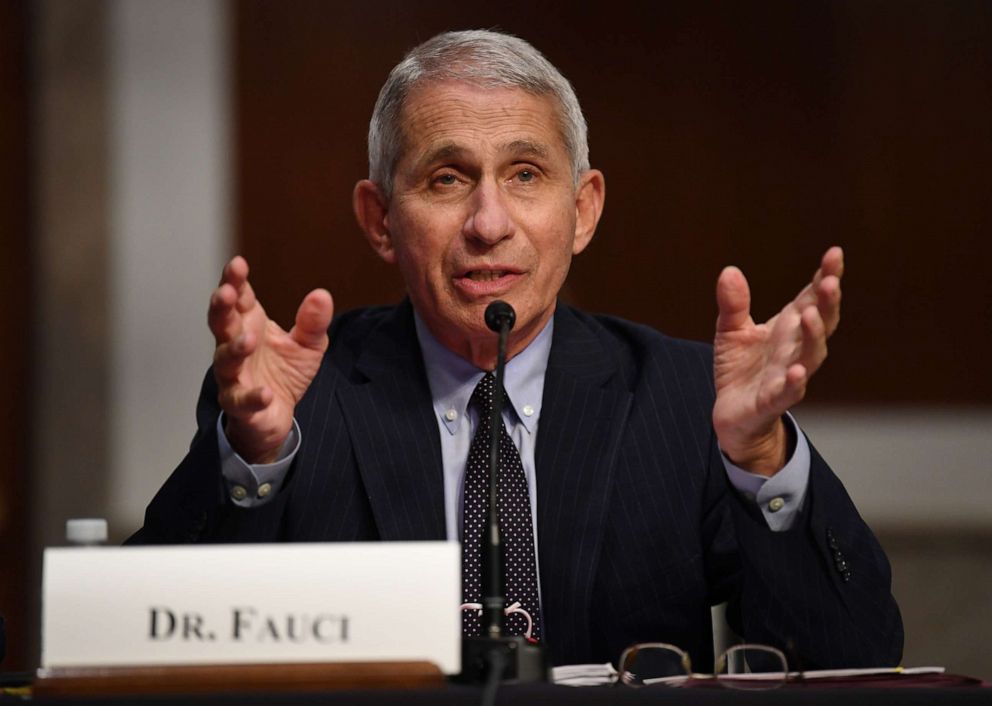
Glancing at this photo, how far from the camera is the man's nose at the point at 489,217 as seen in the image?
227cm

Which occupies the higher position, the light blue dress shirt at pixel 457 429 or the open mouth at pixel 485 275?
the open mouth at pixel 485 275

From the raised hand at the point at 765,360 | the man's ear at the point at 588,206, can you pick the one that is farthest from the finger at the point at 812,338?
the man's ear at the point at 588,206

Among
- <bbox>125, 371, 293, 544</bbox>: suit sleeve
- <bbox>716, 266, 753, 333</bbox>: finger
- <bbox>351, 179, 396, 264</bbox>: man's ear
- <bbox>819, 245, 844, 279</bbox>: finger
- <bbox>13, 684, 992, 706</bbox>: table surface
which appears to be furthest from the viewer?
<bbox>351, 179, 396, 264</bbox>: man's ear

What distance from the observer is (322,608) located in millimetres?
1388

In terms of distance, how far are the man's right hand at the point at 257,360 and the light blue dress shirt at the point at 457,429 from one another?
0.09 feet

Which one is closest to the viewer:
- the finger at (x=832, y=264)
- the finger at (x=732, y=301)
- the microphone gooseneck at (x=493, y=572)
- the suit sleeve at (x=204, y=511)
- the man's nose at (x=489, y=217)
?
the microphone gooseneck at (x=493, y=572)

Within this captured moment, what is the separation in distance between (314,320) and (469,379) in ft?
1.78

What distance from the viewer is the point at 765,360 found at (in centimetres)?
187

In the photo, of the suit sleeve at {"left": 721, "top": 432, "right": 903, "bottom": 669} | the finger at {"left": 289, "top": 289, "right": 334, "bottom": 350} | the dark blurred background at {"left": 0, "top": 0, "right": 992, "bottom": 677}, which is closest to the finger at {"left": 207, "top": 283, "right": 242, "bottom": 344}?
the finger at {"left": 289, "top": 289, "right": 334, "bottom": 350}

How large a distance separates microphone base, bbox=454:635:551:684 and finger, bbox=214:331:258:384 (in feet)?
1.71

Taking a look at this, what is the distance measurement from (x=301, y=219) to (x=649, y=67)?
1160 mm

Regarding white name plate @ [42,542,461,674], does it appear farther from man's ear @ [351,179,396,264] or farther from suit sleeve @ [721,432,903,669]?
man's ear @ [351,179,396,264]

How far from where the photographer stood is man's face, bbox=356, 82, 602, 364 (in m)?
2.31

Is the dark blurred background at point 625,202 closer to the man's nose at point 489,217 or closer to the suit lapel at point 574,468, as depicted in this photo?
the suit lapel at point 574,468
